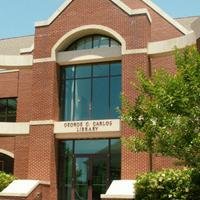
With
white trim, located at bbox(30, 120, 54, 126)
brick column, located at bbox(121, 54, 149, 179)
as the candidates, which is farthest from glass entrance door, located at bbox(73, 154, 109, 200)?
white trim, located at bbox(30, 120, 54, 126)

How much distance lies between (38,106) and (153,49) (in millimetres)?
6445

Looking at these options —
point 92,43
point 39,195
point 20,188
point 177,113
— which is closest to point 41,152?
point 39,195

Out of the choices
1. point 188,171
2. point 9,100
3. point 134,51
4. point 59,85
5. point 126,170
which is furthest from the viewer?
point 9,100

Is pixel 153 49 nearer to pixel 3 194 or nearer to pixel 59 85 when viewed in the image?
pixel 59 85

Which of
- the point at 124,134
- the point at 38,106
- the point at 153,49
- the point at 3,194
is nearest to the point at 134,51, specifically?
the point at 153,49

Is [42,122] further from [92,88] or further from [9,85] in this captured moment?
[9,85]

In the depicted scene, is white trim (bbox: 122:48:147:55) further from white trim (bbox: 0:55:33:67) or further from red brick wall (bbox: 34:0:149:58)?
white trim (bbox: 0:55:33:67)

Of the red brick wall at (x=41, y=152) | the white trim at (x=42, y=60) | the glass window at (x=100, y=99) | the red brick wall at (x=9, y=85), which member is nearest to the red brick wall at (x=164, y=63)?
the glass window at (x=100, y=99)

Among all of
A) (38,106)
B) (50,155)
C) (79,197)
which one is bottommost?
(79,197)

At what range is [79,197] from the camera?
899 inches

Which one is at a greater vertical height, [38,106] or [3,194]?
[38,106]

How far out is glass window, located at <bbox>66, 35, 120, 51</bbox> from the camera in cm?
2435

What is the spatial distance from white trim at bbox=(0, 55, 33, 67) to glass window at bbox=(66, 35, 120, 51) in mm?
2310

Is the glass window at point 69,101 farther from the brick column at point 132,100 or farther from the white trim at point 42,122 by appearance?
the brick column at point 132,100
